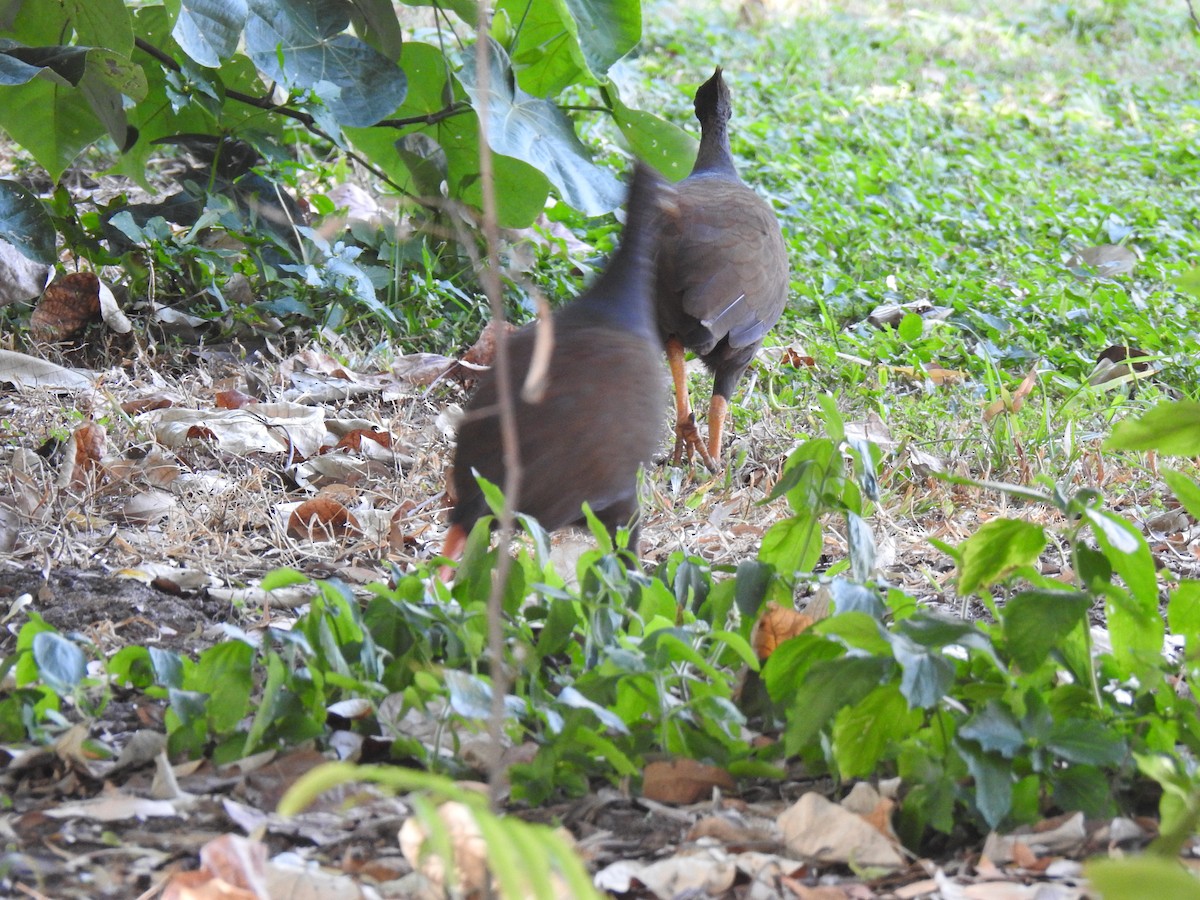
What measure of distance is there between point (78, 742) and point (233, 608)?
0.70 meters

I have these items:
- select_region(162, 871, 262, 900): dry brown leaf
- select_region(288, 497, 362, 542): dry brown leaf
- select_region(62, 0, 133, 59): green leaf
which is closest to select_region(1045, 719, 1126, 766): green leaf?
select_region(162, 871, 262, 900): dry brown leaf

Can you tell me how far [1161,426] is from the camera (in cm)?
171

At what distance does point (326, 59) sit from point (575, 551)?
67.1 inches

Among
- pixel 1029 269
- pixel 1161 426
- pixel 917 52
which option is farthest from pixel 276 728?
pixel 917 52

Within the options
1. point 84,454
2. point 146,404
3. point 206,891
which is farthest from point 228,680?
point 146,404

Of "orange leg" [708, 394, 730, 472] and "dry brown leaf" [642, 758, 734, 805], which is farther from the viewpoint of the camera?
"orange leg" [708, 394, 730, 472]

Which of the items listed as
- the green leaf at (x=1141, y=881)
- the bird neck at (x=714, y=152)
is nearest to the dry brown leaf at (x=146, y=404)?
the bird neck at (x=714, y=152)

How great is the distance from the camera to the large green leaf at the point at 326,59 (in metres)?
3.66

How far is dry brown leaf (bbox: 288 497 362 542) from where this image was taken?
3.09 m

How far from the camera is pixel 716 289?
3951mm

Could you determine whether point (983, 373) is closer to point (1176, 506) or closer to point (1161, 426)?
point (1176, 506)

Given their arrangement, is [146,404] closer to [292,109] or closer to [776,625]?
[292,109]

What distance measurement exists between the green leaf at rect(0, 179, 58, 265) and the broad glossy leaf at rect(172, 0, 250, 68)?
31.0 inches

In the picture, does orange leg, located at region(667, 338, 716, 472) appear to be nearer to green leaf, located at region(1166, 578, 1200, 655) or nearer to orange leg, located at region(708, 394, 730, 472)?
orange leg, located at region(708, 394, 730, 472)
